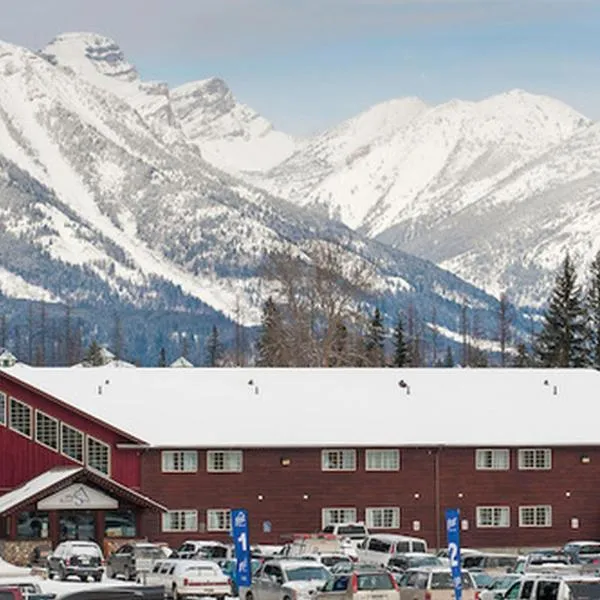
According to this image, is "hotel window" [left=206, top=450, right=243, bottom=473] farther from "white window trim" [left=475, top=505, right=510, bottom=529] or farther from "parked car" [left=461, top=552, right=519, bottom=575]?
"parked car" [left=461, top=552, right=519, bottom=575]

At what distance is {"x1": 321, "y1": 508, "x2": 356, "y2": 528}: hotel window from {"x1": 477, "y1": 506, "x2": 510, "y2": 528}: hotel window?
5546 mm

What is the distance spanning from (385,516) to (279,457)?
531 cm

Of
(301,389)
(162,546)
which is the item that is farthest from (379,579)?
(301,389)

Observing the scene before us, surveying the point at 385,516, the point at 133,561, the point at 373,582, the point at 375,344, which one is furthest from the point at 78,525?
the point at 375,344

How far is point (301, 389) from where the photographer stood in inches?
3925

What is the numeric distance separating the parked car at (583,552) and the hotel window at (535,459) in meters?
12.9

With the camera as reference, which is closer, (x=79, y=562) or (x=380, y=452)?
(x=79, y=562)

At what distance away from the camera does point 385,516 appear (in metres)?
96.1

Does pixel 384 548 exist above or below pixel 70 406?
below

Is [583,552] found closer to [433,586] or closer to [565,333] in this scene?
[433,586]

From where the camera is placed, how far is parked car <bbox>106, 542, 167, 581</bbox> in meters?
75.9

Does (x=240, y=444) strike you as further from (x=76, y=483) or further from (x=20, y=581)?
(x=20, y=581)

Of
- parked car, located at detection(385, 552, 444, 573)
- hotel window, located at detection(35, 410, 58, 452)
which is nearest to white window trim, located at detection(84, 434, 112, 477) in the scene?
hotel window, located at detection(35, 410, 58, 452)

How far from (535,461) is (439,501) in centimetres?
465
